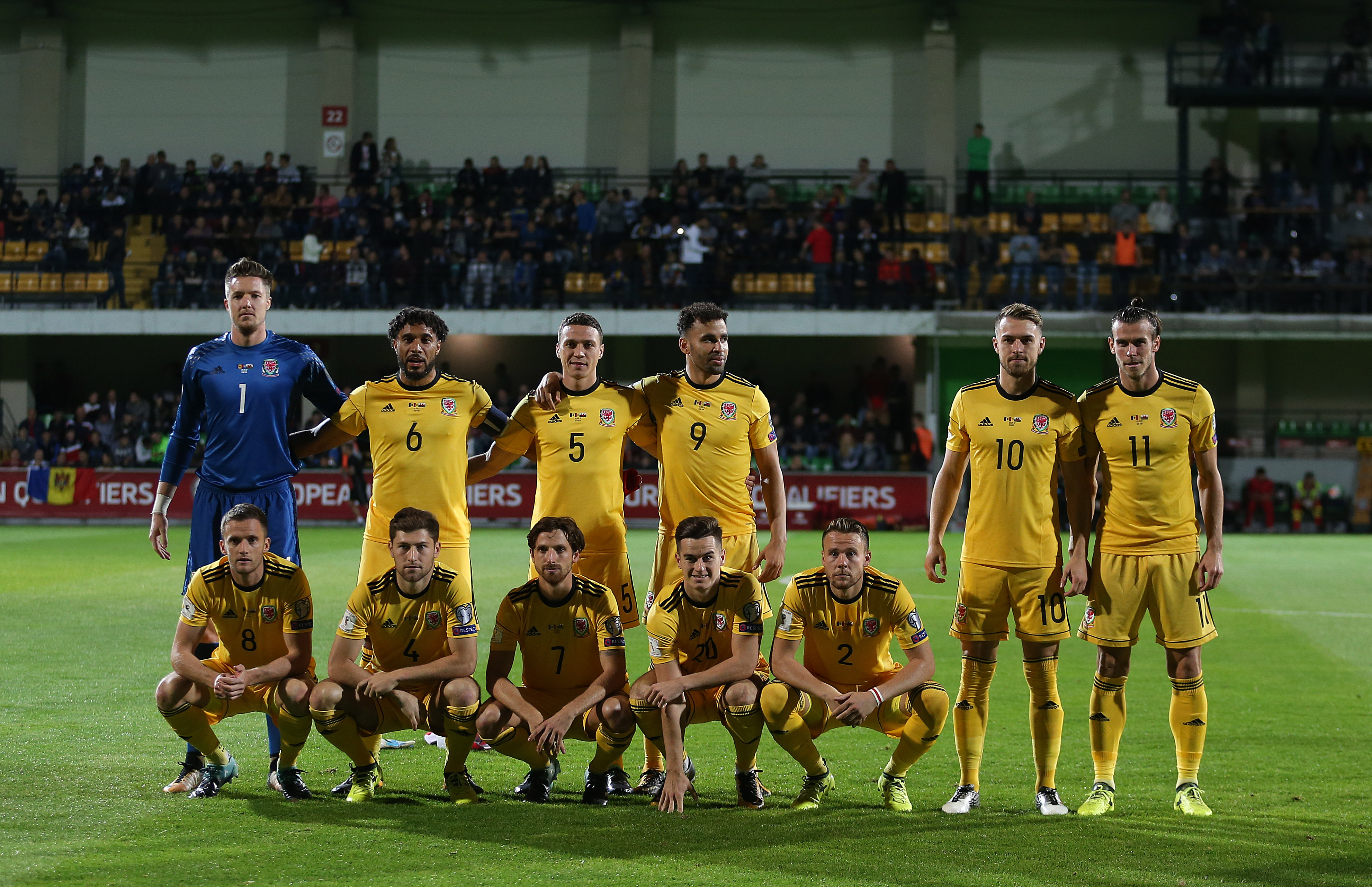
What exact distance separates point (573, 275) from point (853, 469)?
729 centimetres

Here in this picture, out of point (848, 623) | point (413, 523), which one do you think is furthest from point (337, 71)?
point (848, 623)

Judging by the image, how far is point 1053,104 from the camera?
97.8 feet

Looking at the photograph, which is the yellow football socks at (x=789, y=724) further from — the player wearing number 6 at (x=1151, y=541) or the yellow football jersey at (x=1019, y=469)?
the player wearing number 6 at (x=1151, y=541)

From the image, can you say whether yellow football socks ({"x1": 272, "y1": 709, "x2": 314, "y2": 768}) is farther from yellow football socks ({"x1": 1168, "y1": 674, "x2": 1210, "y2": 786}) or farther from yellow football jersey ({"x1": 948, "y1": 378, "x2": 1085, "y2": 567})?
yellow football socks ({"x1": 1168, "y1": 674, "x2": 1210, "y2": 786})

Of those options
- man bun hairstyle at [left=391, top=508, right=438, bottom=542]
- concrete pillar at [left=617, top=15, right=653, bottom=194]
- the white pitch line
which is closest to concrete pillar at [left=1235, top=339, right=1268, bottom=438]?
concrete pillar at [left=617, top=15, right=653, bottom=194]

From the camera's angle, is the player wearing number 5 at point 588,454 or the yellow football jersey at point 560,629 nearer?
the yellow football jersey at point 560,629

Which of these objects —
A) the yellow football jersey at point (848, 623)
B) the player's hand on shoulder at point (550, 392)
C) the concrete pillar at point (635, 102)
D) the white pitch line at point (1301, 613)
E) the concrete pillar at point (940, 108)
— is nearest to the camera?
the yellow football jersey at point (848, 623)

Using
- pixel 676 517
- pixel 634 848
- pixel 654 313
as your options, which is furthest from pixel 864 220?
pixel 634 848

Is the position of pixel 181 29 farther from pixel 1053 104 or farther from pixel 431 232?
pixel 1053 104

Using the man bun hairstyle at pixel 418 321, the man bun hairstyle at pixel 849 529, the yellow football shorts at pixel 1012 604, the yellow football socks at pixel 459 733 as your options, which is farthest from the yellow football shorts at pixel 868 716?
the man bun hairstyle at pixel 418 321

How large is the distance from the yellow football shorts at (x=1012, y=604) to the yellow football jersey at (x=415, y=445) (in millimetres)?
2425

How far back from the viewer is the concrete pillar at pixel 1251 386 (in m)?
28.0

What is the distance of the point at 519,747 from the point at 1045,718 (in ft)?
7.68

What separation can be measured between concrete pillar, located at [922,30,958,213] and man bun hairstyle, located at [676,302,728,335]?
2360 cm
